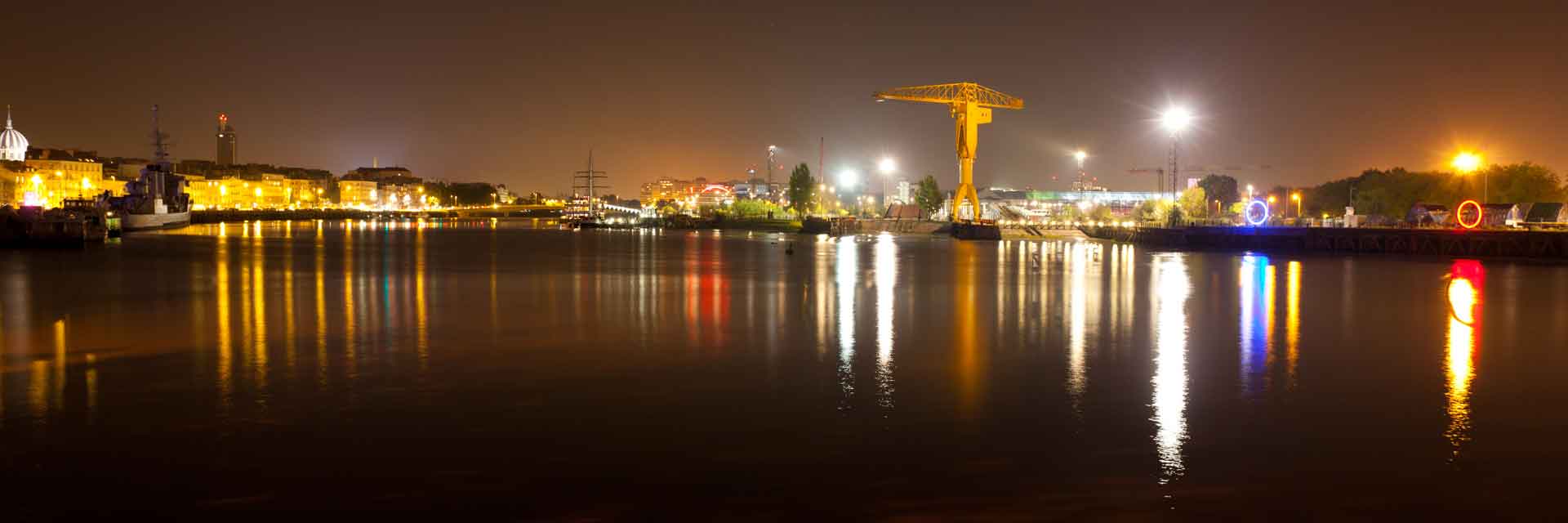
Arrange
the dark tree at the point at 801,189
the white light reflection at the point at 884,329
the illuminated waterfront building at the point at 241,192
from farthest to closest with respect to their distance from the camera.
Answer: the illuminated waterfront building at the point at 241,192
the dark tree at the point at 801,189
the white light reflection at the point at 884,329

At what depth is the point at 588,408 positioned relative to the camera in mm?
9906

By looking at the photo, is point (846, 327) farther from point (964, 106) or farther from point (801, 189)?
point (801, 189)

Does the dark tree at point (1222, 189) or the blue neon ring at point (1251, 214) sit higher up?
the dark tree at point (1222, 189)

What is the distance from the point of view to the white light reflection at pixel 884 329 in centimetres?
1087

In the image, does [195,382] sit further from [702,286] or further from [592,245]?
[592,245]

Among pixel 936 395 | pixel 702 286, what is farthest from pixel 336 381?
pixel 702 286

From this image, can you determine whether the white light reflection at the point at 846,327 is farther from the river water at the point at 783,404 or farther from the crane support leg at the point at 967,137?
the crane support leg at the point at 967,137

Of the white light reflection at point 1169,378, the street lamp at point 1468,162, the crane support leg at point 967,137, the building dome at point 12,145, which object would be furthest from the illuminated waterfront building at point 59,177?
the street lamp at point 1468,162

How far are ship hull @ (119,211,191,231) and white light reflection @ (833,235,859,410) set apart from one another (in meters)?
57.8

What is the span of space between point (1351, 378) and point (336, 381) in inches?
439

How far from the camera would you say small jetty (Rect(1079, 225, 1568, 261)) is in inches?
1746

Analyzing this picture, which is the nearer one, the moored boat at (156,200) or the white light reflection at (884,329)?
the white light reflection at (884,329)

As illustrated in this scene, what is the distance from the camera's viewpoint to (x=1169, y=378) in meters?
11.9

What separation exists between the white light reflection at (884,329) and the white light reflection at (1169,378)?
8.25 feet
